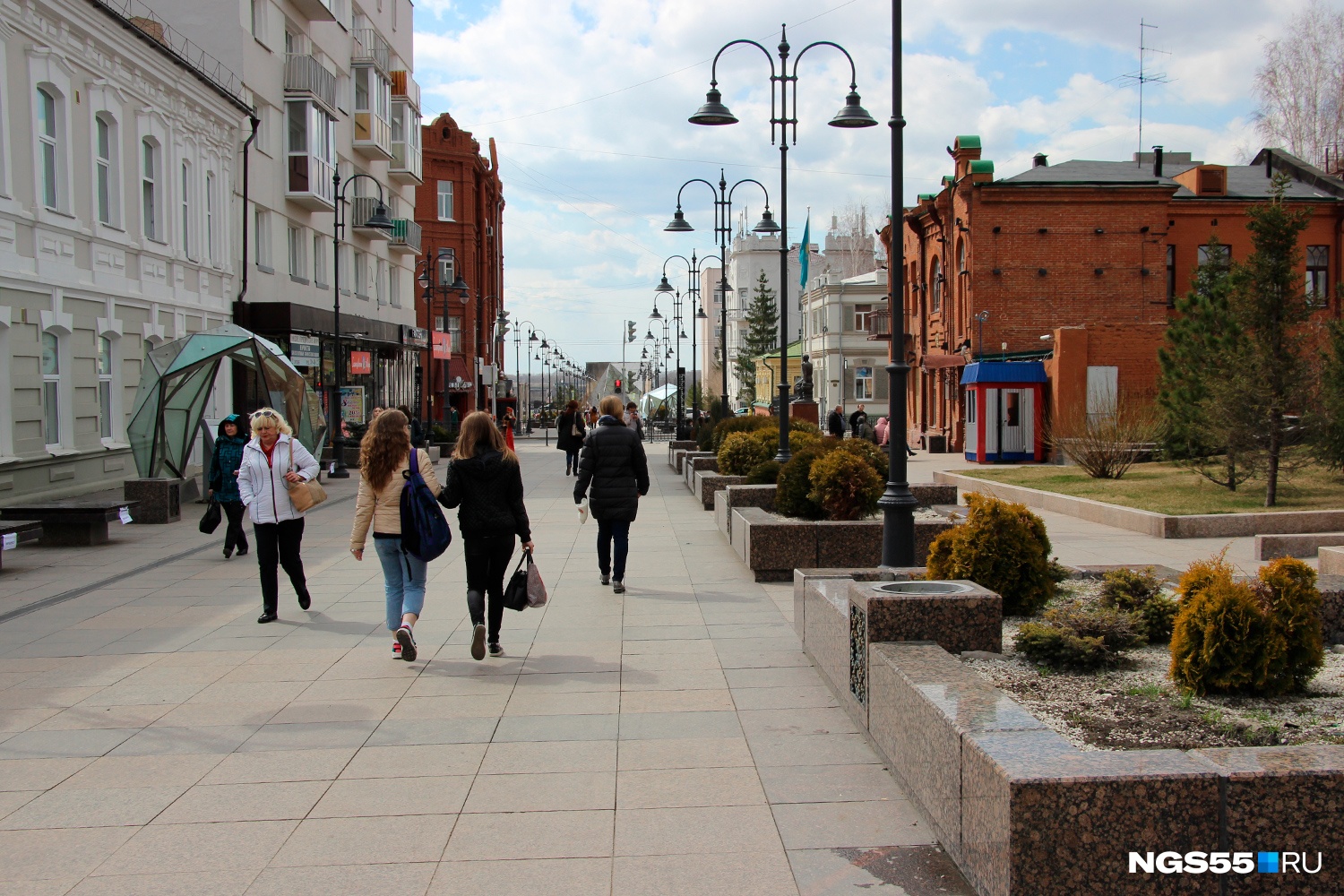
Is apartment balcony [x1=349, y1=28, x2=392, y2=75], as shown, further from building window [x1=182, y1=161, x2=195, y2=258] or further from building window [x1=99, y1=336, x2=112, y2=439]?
building window [x1=99, y1=336, x2=112, y2=439]

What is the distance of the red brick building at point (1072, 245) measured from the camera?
35844mm

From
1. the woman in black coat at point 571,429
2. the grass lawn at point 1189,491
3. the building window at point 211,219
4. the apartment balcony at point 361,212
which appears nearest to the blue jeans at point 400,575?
the grass lawn at point 1189,491

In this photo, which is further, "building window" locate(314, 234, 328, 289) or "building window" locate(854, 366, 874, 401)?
"building window" locate(854, 366, 874, 401)

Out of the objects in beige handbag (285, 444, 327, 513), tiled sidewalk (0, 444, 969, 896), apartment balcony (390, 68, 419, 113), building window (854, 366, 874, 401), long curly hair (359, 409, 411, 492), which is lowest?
tiled sidewalk (0, 444, 969, 896)

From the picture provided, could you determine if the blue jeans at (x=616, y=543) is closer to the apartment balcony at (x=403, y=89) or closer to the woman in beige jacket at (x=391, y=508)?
the woman in beige jacket at (x=391, y=508)

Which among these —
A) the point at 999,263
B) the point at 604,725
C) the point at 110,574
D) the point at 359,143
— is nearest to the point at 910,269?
the point at 999,263

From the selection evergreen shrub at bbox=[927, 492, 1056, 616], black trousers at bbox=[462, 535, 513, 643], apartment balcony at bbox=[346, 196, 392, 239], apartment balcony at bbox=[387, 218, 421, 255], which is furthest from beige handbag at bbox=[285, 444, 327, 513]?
apartment balcony at bbox=[387, 218, 421, 255]

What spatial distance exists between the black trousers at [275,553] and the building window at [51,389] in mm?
10045

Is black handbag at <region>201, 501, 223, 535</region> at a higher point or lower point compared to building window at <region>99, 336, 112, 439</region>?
lower

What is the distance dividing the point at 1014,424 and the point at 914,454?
293 inches

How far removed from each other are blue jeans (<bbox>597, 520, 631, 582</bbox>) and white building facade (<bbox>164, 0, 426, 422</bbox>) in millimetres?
17340

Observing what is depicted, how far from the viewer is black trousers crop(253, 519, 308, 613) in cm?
946

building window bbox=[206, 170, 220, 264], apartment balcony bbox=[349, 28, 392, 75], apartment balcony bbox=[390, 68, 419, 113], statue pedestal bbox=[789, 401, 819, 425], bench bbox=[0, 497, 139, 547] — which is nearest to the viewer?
bench bbox=[0, 497, 139, 547]

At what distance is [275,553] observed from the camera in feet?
31.2
